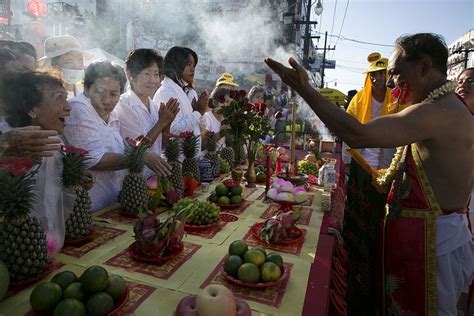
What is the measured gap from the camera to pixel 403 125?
1607mm

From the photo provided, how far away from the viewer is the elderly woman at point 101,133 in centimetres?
215

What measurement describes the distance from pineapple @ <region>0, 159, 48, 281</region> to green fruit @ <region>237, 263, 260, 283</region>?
2.93 ft

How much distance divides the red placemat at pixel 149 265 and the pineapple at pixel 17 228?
0.36 m

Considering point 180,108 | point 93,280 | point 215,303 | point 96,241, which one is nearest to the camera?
point 215,303

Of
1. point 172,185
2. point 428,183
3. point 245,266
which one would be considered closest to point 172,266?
point 245,266

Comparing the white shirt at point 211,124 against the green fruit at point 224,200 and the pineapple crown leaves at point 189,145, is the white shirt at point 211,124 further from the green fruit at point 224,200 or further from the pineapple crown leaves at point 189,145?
the green fruit at point 224,200

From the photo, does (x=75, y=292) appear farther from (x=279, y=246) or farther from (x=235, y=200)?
(x=235, y=200)

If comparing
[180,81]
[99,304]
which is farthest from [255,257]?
[180,81]

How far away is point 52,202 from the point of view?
1607 mm

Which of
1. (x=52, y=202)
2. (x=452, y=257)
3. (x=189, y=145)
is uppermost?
(x=189, y=145)

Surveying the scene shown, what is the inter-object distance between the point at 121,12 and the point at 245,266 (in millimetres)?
18475

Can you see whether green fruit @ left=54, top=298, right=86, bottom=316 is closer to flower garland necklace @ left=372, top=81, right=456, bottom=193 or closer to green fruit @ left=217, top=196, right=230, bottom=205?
green fruit @ left=217, top=196, right=230, bottom=205

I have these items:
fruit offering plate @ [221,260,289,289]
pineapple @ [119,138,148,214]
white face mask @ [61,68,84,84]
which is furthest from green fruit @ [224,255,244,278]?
white face mask @ [61,68,84,84]

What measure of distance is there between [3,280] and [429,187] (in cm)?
219
